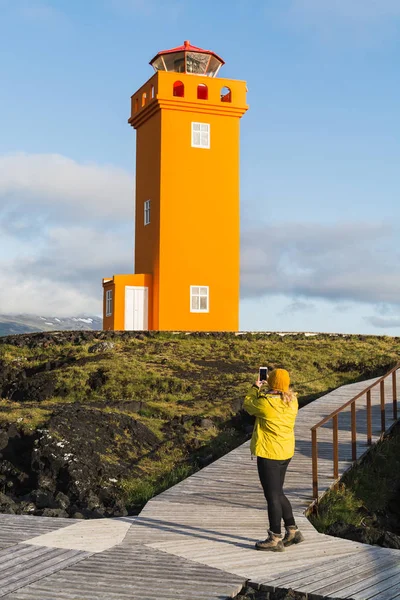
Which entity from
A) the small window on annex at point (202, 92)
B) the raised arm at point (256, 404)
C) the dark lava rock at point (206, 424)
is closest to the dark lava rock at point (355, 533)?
the raised arm at point (256, 404)

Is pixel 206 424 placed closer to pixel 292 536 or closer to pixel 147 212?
pixel 292 536

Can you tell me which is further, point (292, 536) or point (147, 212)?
point (147, 212)

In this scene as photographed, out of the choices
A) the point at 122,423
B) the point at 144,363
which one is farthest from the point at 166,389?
the point at 122,423

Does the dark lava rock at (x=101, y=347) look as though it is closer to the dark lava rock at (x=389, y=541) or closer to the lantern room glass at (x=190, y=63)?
the lantern room glass at (x=190, y=63)

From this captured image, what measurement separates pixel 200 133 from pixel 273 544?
24.3 metres

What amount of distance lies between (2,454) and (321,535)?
21.6ft

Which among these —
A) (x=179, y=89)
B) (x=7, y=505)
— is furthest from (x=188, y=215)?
(x=7, y=505)

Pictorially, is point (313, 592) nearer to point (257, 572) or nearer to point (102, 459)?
point (257, 572)

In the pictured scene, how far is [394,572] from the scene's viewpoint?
7.00 metres

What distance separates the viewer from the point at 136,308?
97.8ft

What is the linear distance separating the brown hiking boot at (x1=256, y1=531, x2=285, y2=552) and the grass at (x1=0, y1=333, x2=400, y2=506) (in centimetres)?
374

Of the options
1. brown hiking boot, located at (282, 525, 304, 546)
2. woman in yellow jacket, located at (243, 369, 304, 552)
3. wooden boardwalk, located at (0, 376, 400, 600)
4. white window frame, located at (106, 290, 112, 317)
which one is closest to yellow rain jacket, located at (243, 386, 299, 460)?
woman in yellow jacket, located at (243, 369, 304, 552)

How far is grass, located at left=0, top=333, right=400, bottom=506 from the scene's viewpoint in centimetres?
1419

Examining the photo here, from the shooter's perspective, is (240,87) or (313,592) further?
(240,87)
